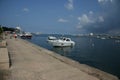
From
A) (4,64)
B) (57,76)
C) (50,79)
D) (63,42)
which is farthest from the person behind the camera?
(63,42)

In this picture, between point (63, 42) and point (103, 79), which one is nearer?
point (103, 79)

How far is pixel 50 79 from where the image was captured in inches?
336

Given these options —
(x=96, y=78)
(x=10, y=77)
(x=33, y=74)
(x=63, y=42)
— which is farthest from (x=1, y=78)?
(x=63, y=42)

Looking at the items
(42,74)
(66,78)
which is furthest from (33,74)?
(66,78)

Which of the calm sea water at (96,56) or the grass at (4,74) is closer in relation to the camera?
the grass at (4,74)

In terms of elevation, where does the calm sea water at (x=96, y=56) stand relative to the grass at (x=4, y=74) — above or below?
below

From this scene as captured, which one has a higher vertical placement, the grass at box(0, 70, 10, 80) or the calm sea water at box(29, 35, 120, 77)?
the grass at box(0, 70, 10, 80)

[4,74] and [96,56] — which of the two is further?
[96,56]

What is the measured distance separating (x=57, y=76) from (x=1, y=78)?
281 cm

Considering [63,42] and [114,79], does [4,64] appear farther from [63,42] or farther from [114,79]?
[63,42]

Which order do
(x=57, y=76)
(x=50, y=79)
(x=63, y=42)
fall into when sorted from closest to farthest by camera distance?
1. (x=50, y=79)
2. (x=57, y=76)
3. (x=63, y=42)

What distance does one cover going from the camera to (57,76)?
9102 mm

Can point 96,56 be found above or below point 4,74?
below

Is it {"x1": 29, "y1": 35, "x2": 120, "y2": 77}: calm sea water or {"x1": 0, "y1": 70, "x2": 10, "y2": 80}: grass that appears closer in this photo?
{"x1": 0, "y1": 70, "x2": 10, "y2": 80}: grass
